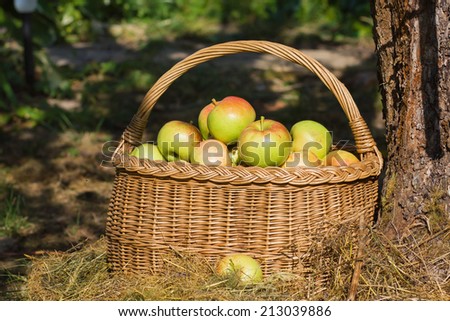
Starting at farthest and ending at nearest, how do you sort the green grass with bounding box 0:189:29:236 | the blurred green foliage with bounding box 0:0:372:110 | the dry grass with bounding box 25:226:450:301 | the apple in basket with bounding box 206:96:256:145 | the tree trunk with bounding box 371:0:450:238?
the blurred green foliage with bounding box 0:0:372:110 → the green grass with bounding box 0:189:29:236 → the apple in basket with bounding box 206:96:256:145 → the tree trunk with bounding box 371:0:450:238 → the dry grass with bounding box 25:226:450:301

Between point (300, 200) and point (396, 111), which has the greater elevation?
point (396, 111)

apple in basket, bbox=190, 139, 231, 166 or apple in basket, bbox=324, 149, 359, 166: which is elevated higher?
apple in basket, bbox=190, 139, 231, 166

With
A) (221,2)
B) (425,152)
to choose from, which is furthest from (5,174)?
(221,2)

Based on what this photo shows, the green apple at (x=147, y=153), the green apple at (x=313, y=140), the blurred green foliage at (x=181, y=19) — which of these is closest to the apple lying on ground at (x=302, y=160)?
the green apple at (x=313, y=140)

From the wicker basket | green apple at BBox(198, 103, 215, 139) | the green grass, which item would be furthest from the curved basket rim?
the green grass

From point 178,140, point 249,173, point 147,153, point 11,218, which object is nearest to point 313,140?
point 249,173

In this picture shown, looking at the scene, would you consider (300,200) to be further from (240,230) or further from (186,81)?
(186,81)

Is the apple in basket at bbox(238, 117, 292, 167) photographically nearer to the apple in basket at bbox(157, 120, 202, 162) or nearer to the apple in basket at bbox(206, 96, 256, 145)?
the apple in basket at bbox(206, 96, 256, 145)

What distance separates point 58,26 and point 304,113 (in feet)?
10.8

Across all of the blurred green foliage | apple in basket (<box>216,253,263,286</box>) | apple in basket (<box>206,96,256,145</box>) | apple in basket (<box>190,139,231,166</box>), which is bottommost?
the blurred green foliage

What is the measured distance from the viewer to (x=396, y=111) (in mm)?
2885

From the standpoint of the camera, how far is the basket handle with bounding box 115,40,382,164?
9.09 ft

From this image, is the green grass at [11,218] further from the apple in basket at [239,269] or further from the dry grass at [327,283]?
the apple in basket at [239,269]

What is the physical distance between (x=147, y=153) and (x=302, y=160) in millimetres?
587
